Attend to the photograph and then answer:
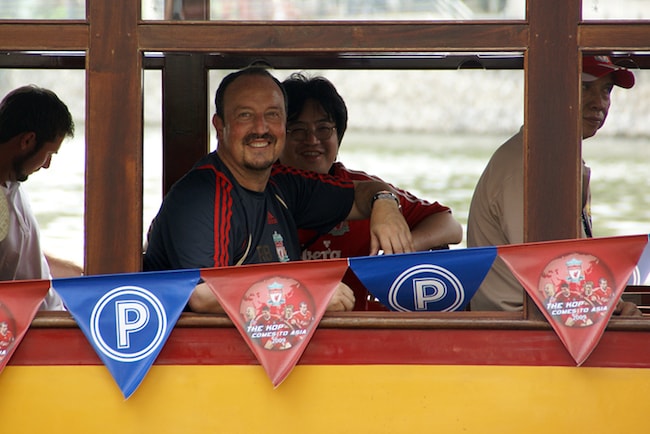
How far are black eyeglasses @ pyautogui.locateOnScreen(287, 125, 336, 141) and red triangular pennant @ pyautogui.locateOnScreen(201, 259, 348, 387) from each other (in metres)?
1.46

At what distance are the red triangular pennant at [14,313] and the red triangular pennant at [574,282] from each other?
4.24 feet

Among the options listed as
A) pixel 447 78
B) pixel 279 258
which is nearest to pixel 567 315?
pixel 279 258

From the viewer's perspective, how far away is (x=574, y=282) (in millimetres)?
2660

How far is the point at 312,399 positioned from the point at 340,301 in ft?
0.93

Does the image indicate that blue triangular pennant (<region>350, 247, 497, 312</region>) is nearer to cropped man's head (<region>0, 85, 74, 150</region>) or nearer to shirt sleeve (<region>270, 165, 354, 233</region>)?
shirt sleeve (<region>270, 165, 354, 233</region>)

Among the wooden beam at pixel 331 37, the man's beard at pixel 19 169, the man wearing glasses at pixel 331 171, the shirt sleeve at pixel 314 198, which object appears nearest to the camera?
the wooden beam at pixel 331 37

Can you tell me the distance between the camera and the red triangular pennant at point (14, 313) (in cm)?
268

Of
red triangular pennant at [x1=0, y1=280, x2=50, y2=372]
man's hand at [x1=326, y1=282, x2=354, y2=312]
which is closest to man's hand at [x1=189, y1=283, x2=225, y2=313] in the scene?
man's hand at [x1=326, y1=282, x2=354, y2=312]

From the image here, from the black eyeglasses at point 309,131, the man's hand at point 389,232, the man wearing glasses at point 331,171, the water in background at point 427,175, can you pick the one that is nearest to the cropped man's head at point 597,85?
the man wearing glasses at point 331,171

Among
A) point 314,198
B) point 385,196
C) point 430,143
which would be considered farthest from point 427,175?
point 385,196

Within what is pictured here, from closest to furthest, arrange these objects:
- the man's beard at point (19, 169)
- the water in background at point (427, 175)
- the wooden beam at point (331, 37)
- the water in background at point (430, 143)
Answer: the wooden beam at point (331, 37) → the man's beard at point (19, 169) → the water in background at point (430, 143) → the water in background at point (427, 175)

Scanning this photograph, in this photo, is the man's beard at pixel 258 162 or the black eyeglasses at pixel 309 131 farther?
the black eyeglasses at pixel 309 131

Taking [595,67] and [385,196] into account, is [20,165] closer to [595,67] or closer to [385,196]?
[385,196]

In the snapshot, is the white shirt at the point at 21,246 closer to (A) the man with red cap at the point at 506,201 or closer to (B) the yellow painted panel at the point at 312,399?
(B) the yellow painted panel at the point at 312,399
